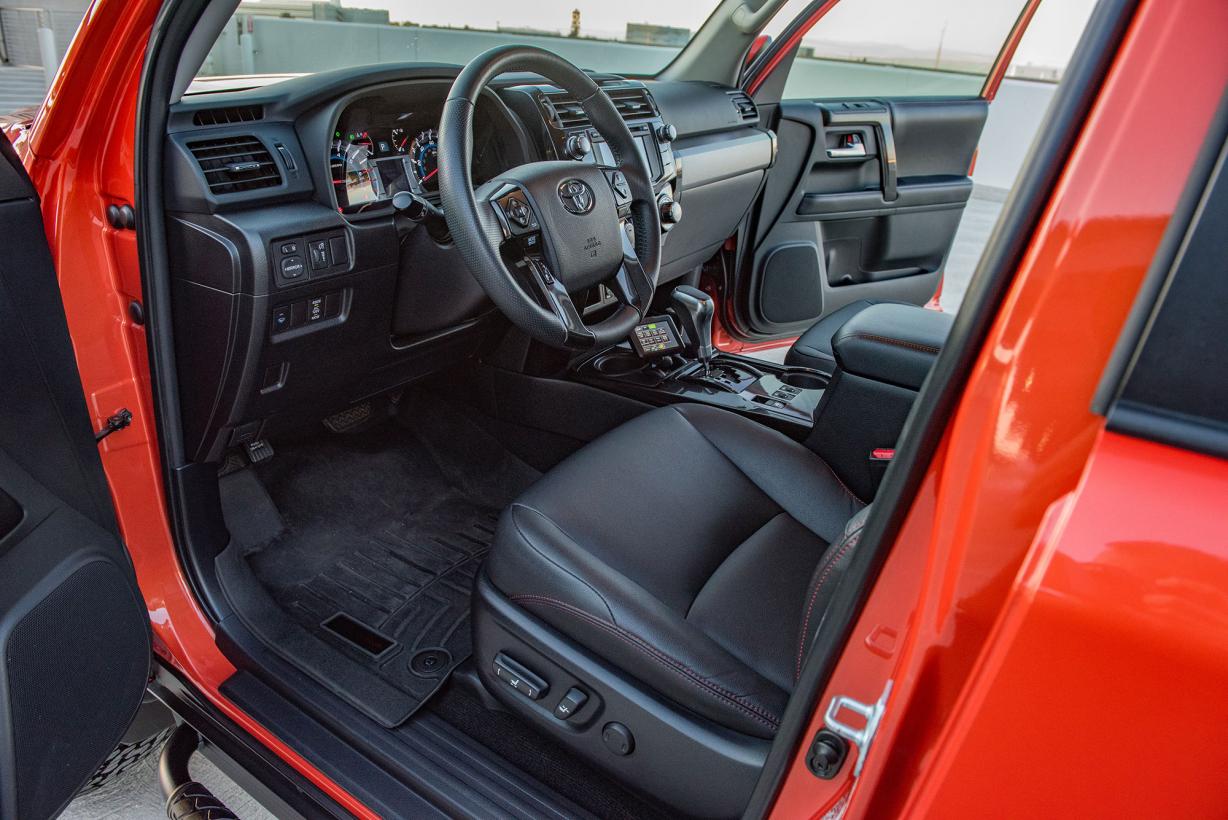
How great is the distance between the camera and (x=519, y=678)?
1258mm

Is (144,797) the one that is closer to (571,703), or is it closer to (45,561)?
(45,561)

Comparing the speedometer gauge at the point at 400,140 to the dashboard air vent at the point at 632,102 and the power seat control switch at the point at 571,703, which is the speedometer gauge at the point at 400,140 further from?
the power seat control switch at the point at 571,703

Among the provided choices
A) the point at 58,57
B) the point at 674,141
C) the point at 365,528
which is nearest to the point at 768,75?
the point at 674,141

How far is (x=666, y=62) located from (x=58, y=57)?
1974 mm

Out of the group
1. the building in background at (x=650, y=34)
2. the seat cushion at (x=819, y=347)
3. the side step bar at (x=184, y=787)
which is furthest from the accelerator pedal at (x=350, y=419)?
the building in background at (x=650, y=34)

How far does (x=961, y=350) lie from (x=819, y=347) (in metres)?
1.85

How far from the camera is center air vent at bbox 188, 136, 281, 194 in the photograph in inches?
51.1

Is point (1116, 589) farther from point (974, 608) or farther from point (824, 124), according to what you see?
point (824, 124)

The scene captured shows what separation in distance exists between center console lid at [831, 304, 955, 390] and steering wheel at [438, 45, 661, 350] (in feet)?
1.60

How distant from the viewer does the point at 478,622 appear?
1314mm

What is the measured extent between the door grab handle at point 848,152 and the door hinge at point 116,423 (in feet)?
7.50

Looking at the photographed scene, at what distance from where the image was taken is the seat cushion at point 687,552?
112 cm

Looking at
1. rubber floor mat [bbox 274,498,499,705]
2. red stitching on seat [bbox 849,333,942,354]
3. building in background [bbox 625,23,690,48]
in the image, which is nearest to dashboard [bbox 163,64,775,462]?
rubber floor mat [bbox 274,498,499,705]

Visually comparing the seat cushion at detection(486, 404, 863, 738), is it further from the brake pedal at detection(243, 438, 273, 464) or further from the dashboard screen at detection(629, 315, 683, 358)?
the brake pedal at detection(243, 438, 273, 464)
